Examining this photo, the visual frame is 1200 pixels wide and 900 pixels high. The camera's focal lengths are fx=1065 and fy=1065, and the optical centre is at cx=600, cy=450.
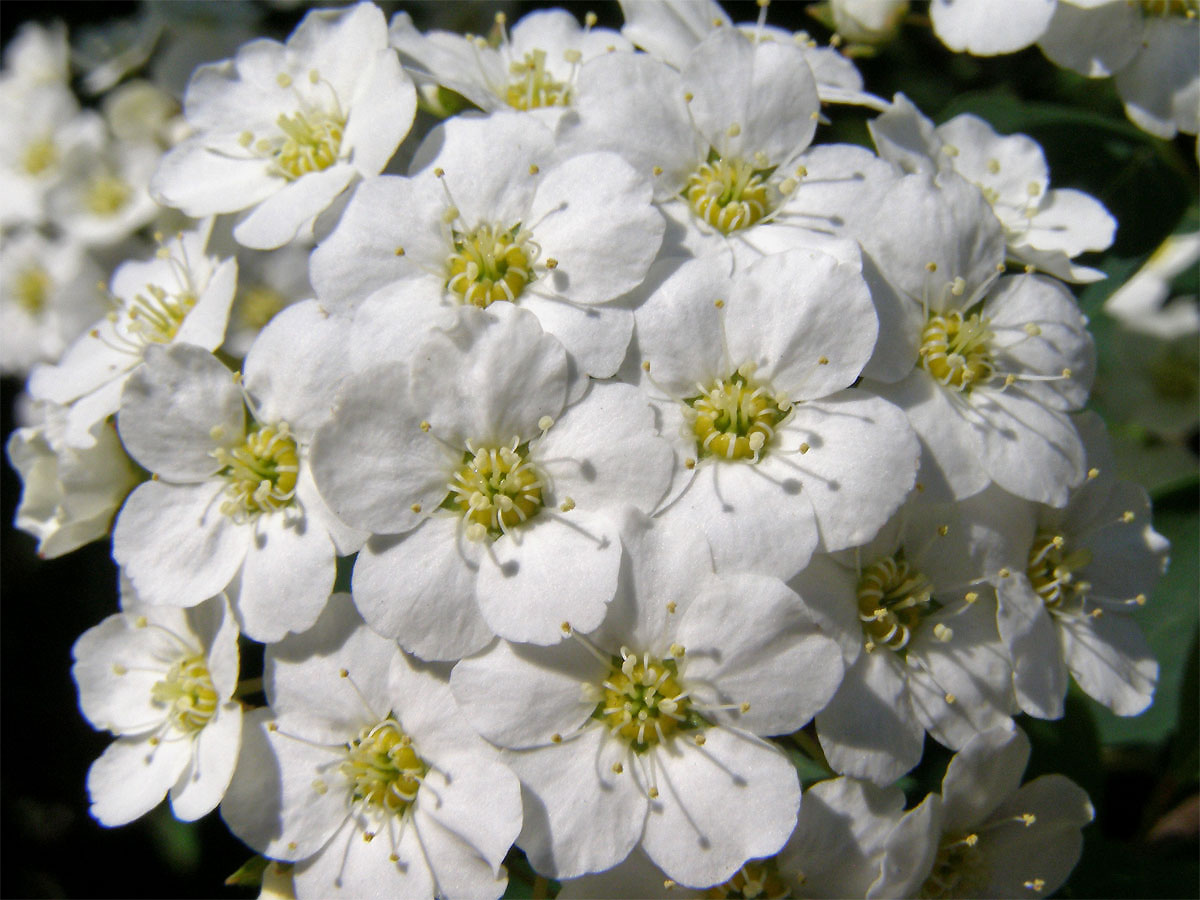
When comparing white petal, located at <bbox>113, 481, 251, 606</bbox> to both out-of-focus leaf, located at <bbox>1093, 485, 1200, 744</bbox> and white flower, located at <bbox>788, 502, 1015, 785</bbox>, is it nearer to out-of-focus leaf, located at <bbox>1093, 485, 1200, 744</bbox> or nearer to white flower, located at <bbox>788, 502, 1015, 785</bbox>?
white flower, located at <bbox>788, 502, 1015, 785</bbox>

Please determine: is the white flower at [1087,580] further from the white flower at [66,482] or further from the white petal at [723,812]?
the white flower at [66,482]

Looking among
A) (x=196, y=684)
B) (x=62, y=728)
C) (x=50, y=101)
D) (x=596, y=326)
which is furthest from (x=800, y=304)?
(x=50, y=101)

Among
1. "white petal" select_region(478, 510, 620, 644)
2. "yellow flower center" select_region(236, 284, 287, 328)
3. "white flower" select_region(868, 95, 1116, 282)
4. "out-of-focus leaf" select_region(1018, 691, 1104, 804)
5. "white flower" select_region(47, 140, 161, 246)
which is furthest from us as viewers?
"white flower" select_region(47, 140, 161, 246)

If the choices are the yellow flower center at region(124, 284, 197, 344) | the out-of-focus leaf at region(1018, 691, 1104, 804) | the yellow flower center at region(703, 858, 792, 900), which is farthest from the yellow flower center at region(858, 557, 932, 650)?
the yellow flower center at region(124, 284, 197, 344)

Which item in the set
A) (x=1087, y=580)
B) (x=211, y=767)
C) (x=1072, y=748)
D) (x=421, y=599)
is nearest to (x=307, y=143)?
(x=421, y=599)

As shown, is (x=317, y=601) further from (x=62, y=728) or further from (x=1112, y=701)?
(x=62, y=728)
